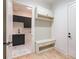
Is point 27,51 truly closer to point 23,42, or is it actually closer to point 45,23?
point 23,42

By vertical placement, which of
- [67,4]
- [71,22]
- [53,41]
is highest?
[67,4]

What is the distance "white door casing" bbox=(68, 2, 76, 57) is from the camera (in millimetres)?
3702

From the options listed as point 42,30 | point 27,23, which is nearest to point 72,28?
point 42,30

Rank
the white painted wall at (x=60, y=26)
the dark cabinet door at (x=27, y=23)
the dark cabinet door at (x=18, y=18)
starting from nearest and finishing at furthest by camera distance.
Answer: the dark cabinet door at (x=18, y=18) → the dark cabinet door at (x=27, y=23) → the white painted wall at (x=60, y=26)

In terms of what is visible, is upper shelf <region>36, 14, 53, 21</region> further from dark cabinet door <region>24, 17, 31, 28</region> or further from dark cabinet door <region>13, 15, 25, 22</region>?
dark cabinet door <region>13, 15, 25, 22</region>

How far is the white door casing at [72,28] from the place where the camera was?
3702 millimetres

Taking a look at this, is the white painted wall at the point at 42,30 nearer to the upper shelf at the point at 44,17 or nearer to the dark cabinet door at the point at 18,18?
the upper shelf at the point at 44,17

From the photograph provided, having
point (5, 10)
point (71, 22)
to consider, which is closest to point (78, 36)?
point (5, 10)

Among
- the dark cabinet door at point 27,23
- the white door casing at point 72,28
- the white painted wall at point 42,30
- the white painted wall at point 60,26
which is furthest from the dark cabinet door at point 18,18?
the white door casing at point 72,28

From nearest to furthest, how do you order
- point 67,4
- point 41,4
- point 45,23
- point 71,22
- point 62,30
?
point 71,22 → point 67,4 → point 62,30 → point 41,4 → point 45,23

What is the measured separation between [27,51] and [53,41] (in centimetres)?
169

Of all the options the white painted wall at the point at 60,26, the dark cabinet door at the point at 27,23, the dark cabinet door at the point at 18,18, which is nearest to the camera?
the dark cabinet door at the point at 18,18

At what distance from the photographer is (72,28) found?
381 centimetres

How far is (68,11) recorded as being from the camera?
4.09 m
